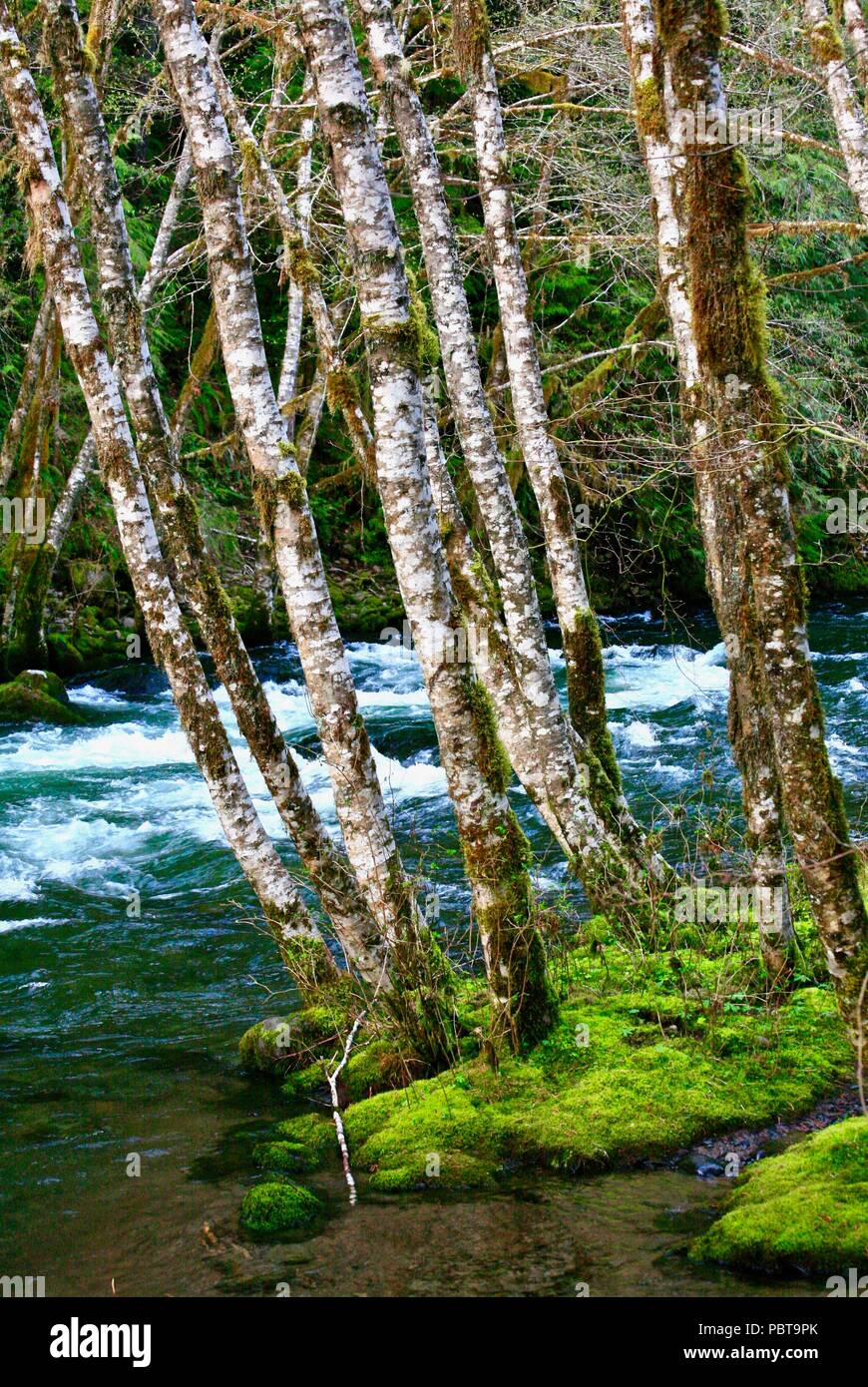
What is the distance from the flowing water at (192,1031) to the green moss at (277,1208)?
78 millimetres

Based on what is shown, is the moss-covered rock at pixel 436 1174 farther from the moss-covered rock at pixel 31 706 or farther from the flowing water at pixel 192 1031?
the moss-covered rock at pixel 31 706

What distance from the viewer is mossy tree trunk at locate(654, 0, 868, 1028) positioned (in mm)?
4543

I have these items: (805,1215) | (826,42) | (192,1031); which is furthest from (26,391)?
(805,1215)

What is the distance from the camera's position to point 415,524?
17.6 feet

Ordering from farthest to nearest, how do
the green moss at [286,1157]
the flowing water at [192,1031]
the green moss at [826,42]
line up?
the green moss at [826,42], the green moss at [286,1157], the flowing water at [192,1031]

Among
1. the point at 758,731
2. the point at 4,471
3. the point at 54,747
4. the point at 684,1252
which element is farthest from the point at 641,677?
the point at 684,1252

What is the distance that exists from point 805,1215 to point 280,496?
427cm

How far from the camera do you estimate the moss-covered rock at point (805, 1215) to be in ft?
12.8

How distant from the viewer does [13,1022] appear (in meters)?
7.40

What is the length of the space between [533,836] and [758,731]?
4953mm

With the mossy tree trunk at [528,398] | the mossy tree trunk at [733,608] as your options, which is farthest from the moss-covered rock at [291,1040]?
the mossy tree trunk at [528,398]

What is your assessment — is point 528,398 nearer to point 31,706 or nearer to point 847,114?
point 847,114

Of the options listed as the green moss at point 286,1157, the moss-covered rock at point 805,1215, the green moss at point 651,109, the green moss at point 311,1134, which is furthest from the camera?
the green moss at point 651,109
